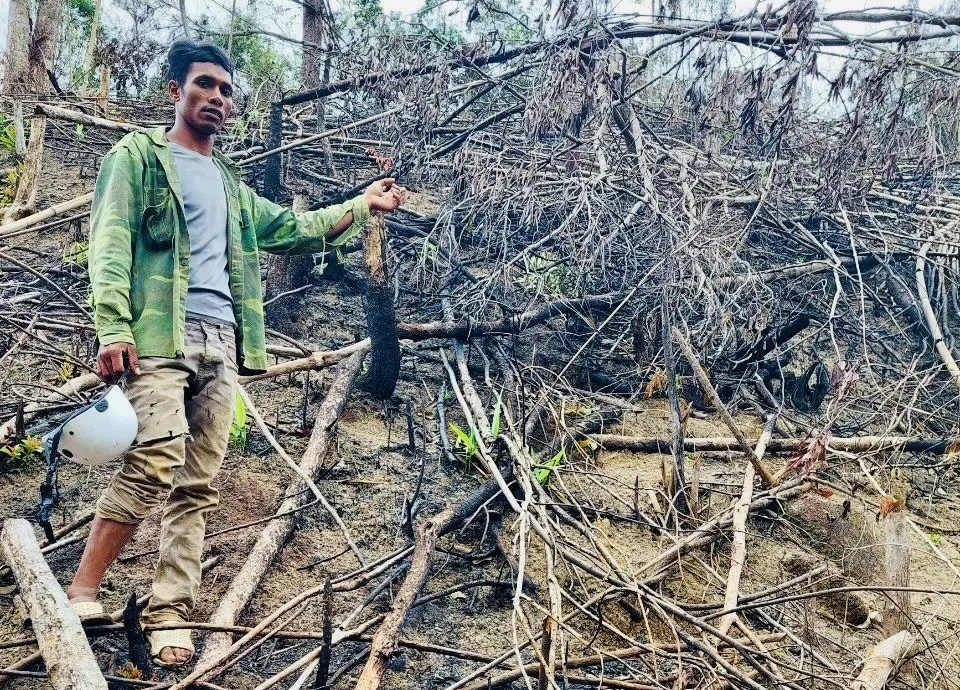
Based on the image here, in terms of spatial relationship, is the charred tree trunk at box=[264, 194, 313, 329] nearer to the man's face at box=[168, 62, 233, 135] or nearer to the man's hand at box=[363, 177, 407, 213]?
the man's hand at box=[363, 177, 407, 213]

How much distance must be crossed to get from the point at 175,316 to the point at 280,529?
1.05m

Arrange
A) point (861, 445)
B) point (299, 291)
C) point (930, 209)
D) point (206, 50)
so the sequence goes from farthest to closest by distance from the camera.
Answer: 1. point (930, 209)
2. point (299, 291)
3. point (861, 445)
4. point (206, 50)

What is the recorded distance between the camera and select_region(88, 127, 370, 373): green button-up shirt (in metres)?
2.69

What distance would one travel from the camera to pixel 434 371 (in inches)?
193

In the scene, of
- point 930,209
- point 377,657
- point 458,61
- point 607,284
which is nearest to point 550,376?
point 607,284

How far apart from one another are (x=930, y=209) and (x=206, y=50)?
4.80m

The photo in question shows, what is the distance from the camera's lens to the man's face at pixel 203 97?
3023 millimetres

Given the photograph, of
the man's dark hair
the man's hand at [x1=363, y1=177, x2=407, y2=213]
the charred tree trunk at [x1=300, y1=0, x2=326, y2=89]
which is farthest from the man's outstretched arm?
the charred tree trunk at [x1=300, y1=0, x2=326, y2=89]

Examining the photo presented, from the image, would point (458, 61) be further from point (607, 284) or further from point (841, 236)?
point (841, 236)

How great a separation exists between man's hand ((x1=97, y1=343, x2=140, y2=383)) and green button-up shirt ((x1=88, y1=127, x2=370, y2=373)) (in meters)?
0.03

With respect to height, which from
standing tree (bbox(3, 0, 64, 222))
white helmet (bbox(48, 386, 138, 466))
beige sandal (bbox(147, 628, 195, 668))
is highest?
standing tree (bbox(3, 0, 64, 222))

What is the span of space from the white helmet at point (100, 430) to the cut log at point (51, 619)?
40 centimetres

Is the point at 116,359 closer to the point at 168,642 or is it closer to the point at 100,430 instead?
the point at 100,430

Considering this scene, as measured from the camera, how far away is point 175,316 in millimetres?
2793
